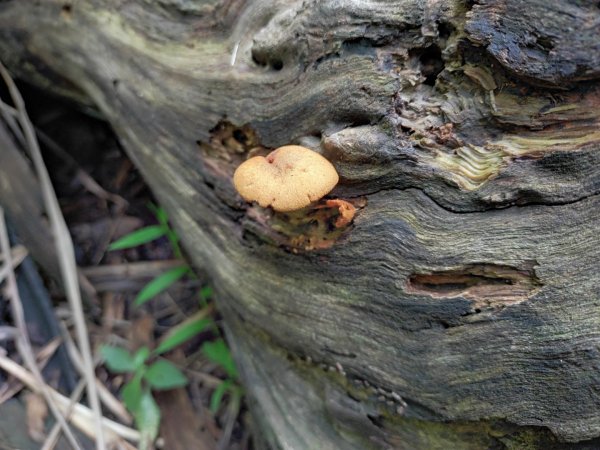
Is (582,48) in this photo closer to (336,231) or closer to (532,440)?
(336,231)

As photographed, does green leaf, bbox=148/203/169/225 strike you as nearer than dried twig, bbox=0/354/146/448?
No

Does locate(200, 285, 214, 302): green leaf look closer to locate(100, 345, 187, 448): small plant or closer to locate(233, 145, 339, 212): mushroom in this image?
locate(100, 345, 187, 448): small plant

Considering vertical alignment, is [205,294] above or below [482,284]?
below

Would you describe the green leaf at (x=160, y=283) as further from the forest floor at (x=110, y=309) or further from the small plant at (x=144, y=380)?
the small plant at (x=144, y=380)

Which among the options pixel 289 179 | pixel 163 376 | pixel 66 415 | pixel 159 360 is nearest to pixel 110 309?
pixel 159 360

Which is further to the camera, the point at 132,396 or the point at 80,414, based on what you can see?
the point at 132,396

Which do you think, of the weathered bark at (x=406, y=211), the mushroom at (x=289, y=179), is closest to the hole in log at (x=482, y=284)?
the weathered bark at (x=406, y=211)

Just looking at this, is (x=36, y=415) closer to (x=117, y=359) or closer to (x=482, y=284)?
(x=117, y=359)

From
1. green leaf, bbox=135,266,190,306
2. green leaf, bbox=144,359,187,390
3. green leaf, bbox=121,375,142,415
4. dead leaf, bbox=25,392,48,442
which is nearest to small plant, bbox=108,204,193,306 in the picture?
green leaf, bbox=135,266,190,306
